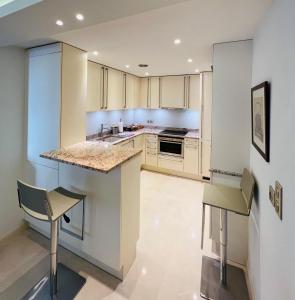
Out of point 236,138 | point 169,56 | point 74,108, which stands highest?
point 169,56

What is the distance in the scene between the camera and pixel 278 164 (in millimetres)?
1103

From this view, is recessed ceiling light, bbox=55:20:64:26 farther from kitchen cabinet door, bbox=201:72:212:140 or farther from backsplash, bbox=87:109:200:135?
kitchen cabinet door, bbox=201:72:212:140

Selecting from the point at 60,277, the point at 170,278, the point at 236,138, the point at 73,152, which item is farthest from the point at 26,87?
the point at 170,278

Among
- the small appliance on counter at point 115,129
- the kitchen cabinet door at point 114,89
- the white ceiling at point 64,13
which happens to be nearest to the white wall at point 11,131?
the white ceiling at point 64,13

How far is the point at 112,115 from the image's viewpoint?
469 cm

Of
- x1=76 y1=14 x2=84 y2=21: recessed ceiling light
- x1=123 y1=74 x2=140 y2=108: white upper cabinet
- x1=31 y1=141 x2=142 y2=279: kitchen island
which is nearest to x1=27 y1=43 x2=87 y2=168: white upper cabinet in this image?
x1=31 y1=141 x2=142 y2=279: kitchen island

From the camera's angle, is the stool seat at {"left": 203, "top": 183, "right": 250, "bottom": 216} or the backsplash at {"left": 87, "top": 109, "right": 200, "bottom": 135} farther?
the backsplash at {"left": 87, "top": 109, "right": 200, "bottom": 135}

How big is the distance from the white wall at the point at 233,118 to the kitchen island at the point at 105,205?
0.90m

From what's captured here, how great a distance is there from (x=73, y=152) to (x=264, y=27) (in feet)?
6.59

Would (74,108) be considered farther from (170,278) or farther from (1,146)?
(170,278)

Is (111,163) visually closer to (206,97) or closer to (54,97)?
(54,97)

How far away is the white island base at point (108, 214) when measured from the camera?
1828mm

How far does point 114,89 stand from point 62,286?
3249 millimetres

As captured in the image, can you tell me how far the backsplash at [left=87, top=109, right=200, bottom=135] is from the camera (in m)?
4.43
